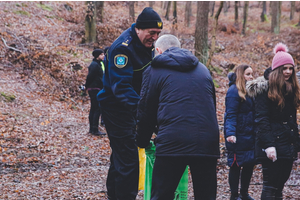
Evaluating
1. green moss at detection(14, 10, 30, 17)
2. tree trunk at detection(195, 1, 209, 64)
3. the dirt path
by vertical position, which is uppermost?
green moss at detection(14, 10, 30, 17)

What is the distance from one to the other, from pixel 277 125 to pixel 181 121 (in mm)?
1743

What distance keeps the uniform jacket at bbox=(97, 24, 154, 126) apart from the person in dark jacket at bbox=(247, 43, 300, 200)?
1530mm

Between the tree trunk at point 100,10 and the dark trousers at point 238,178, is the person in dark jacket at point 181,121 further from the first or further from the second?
the tree trunk at point 100,10

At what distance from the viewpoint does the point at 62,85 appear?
42.9ft

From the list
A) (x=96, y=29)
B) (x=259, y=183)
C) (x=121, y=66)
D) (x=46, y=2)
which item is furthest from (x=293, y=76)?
(x=46, y=2)

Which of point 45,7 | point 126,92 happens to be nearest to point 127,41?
point 126,92

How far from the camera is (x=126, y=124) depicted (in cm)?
404

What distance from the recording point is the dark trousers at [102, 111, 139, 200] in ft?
12.9

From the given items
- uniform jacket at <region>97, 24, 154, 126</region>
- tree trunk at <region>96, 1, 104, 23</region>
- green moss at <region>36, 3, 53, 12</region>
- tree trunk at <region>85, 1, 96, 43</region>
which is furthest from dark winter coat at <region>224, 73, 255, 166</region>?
green moss at <region>36, 3, 53, 12</region>

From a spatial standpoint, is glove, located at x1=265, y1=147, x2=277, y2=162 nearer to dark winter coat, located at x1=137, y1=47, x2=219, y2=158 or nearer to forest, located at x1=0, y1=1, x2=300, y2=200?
dark winter coat, located at x1=137, y1=47, x2=219, y2=158

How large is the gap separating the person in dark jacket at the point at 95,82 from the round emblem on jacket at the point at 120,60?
209 inches

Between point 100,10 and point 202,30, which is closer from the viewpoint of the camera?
point 202,30

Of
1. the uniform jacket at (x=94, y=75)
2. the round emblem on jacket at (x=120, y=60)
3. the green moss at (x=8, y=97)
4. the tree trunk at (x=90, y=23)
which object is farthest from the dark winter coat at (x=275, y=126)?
the tree trunk at (x=90, y=23)

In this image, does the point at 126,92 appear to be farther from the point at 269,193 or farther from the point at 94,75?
the point at 94,75
